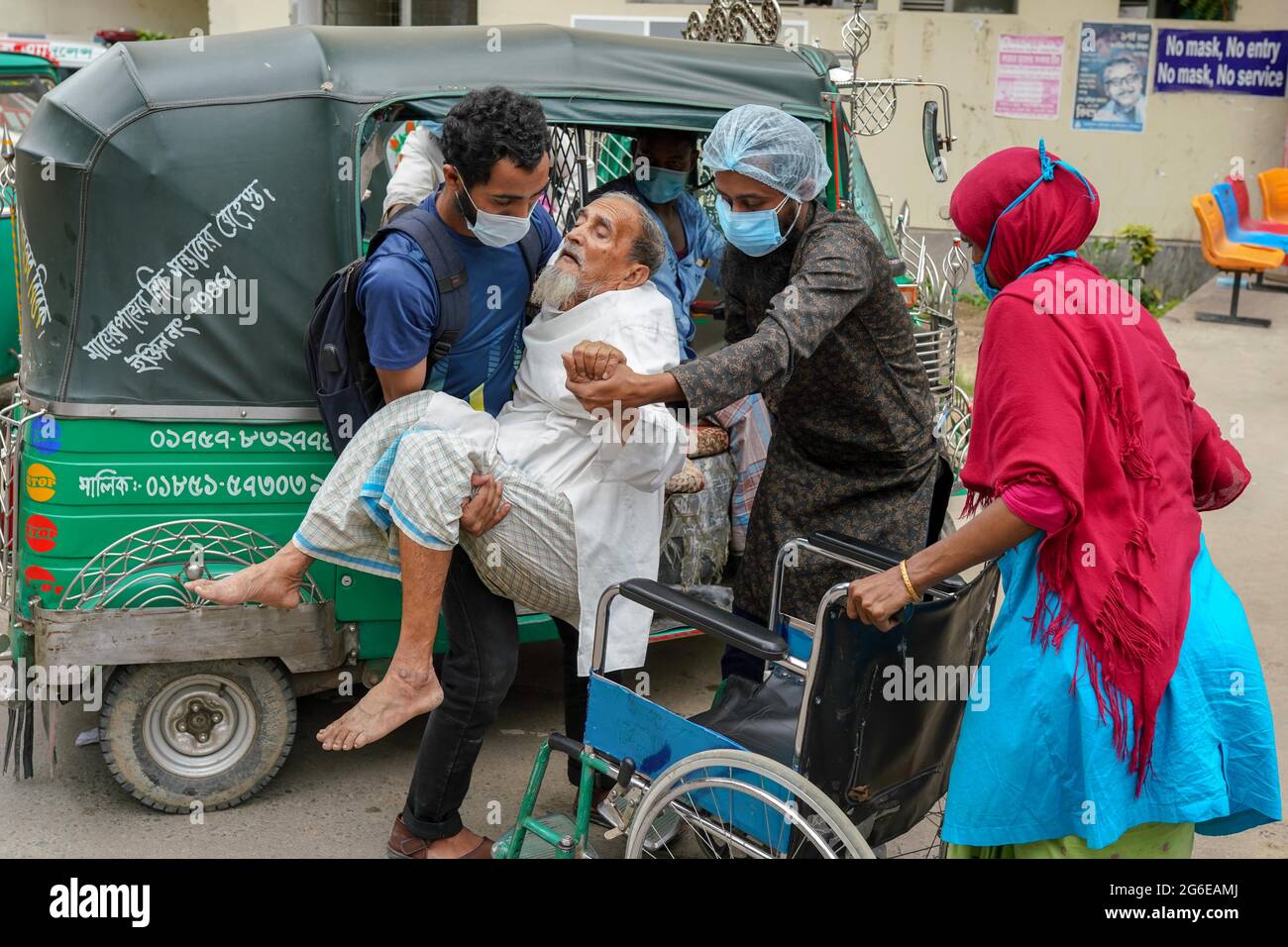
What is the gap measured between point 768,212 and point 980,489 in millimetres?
960

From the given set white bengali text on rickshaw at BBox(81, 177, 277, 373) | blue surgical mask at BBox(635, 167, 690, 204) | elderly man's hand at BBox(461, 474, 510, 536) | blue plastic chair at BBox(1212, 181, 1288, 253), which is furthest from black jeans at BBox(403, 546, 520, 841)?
blue plastic chair at BBox(1212, 181, 1288, 253)

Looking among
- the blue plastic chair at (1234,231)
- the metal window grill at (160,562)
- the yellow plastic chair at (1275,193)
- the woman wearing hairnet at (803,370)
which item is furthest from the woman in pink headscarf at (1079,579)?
the yellow plastic chair at (1275,193)

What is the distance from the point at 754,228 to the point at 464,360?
0.76 meters

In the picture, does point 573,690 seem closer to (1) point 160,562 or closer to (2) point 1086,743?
(1) point 160,562

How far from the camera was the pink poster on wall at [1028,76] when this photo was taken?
36.5ft

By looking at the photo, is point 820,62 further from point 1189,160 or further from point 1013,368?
point 1189,160

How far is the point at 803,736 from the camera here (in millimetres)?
2498

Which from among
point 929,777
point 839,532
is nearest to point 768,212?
point 839,532

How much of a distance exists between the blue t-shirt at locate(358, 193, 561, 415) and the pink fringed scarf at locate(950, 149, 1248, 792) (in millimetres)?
1212

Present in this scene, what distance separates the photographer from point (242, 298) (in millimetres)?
3512

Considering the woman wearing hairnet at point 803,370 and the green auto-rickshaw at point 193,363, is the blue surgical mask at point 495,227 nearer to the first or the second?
the woman wearing hairnet at point 803,370

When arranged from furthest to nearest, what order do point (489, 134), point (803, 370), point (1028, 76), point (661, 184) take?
point (1028, 76), point (661, 184), point (803, 370), point (489, 134)

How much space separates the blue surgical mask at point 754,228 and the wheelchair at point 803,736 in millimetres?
688

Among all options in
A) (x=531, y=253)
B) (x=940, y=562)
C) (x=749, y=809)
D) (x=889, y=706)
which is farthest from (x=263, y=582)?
(x=940, y=562)
